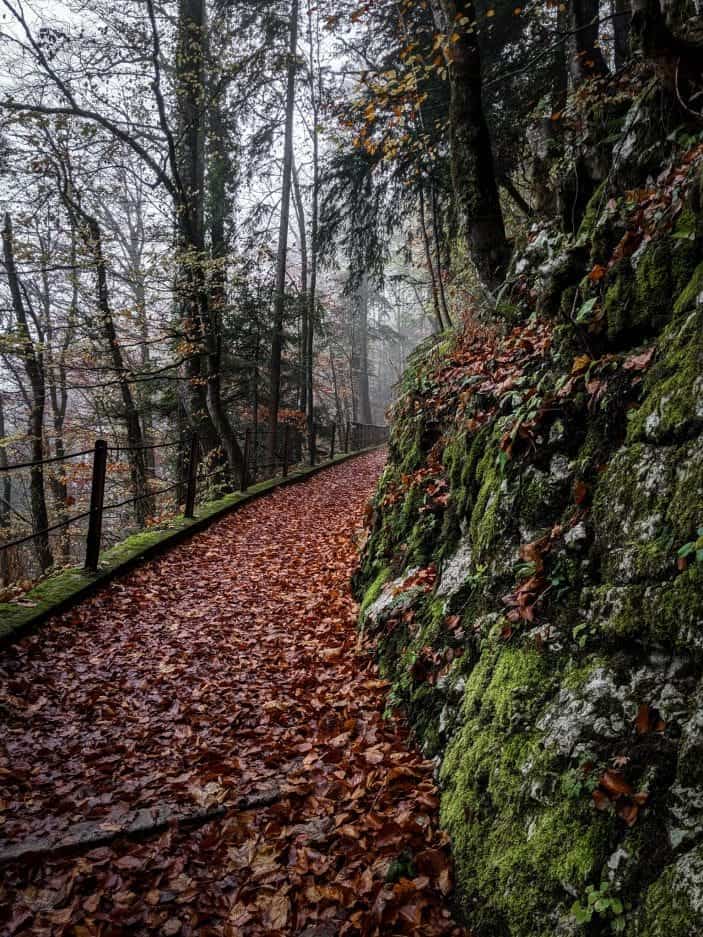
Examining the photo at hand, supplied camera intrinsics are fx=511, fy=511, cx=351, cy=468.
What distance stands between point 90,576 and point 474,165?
242 inches

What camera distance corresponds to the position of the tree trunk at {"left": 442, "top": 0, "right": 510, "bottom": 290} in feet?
17.3

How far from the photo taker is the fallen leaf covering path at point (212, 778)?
2.26m

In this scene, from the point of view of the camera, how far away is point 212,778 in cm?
309

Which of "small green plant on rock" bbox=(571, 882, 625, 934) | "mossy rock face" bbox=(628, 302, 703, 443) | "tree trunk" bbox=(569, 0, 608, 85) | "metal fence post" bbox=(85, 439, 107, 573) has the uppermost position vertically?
"tree trunk" bbox=(569, 0, 608, 85)

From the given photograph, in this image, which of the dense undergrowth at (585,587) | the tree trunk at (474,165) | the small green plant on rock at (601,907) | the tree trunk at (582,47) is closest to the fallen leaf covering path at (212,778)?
the dense undergrowth at (585,587)

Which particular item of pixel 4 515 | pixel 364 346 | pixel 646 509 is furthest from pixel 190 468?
pixel 364 346

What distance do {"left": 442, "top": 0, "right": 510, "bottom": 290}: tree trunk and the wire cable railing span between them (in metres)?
4.10

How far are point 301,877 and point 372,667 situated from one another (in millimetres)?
1798

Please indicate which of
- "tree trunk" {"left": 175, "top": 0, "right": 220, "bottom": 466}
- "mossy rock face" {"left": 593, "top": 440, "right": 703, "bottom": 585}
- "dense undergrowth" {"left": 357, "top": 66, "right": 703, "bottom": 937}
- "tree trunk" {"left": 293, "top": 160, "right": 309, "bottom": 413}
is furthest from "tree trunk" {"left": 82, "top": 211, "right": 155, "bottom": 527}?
"mossy rock face" {"left": 593, "top": 440, "right": 703, "bottom": 585}

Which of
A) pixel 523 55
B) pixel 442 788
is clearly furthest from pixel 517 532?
pixel 523 55

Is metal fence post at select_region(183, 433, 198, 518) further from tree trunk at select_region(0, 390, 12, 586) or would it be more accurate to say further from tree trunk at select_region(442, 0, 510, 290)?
tree trunk at select_region(442, 0, 510, 290)

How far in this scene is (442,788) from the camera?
8.68 feet

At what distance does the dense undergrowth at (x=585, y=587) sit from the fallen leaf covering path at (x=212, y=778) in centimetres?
36

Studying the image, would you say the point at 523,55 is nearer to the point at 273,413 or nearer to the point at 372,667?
the point at 372,667
